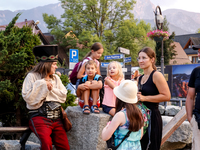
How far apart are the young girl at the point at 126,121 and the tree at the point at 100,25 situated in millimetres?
28558

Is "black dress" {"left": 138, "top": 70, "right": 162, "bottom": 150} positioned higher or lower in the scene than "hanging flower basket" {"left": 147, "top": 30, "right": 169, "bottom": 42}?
lower

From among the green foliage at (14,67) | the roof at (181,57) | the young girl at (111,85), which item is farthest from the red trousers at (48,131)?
the roof at (181,57)

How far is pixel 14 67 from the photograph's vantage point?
442 centimetres

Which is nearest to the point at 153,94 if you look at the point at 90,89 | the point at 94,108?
the point at 94,108

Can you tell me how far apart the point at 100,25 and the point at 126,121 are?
32.6 m

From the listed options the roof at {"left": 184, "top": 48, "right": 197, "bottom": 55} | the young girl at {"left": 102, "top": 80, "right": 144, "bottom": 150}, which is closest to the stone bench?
the young girl at {"left": 102, "top": 80, "right": 144, "bottom": 150}

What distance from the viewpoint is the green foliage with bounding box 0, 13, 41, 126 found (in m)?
4.18

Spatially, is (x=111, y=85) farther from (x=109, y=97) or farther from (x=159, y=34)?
(x=159, y=34)

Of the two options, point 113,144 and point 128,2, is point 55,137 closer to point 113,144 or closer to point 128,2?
point 113,144

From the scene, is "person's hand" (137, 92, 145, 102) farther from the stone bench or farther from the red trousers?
the red trousers

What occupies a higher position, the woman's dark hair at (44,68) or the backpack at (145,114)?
the woman's dark hair at (44,68)

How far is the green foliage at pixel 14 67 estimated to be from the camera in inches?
165

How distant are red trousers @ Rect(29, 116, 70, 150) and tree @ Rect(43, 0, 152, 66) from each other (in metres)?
27.5

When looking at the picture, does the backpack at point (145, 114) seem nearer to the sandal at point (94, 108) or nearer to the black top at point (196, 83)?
the black top at point (196, 83)
